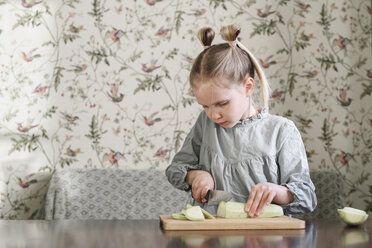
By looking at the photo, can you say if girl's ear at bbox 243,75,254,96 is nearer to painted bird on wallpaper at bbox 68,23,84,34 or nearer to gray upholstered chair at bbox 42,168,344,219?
gray upholstered chair at bbox 42,168,344,219

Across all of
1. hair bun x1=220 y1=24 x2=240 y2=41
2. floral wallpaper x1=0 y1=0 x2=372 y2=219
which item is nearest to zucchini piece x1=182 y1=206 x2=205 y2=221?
hair bun x1=220 y1=24 x2=240 y2=41

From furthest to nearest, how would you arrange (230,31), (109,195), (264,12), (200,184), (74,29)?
(264,12), (74,29), (109,195), (230,31), (200,184)

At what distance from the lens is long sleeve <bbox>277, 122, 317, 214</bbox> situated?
1.36 meters

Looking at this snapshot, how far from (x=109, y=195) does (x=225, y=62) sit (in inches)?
63.2

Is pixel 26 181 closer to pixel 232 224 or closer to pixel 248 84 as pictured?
pixel 248 84

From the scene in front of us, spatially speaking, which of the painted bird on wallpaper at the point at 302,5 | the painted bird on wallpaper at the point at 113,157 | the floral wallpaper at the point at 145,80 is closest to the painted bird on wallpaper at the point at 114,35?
the floral wallpaper at the point at 145,80

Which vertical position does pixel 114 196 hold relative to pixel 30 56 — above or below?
below

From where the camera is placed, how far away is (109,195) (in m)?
2.91

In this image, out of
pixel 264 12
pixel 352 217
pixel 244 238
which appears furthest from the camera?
pixel 264 12

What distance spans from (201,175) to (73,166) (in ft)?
5.46

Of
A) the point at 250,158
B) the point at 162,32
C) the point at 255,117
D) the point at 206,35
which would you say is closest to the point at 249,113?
the point at 255,117

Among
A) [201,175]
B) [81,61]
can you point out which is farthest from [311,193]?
[81,61]

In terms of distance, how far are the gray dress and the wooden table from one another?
207 mm

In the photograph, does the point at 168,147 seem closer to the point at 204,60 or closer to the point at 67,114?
the point at 67,114
